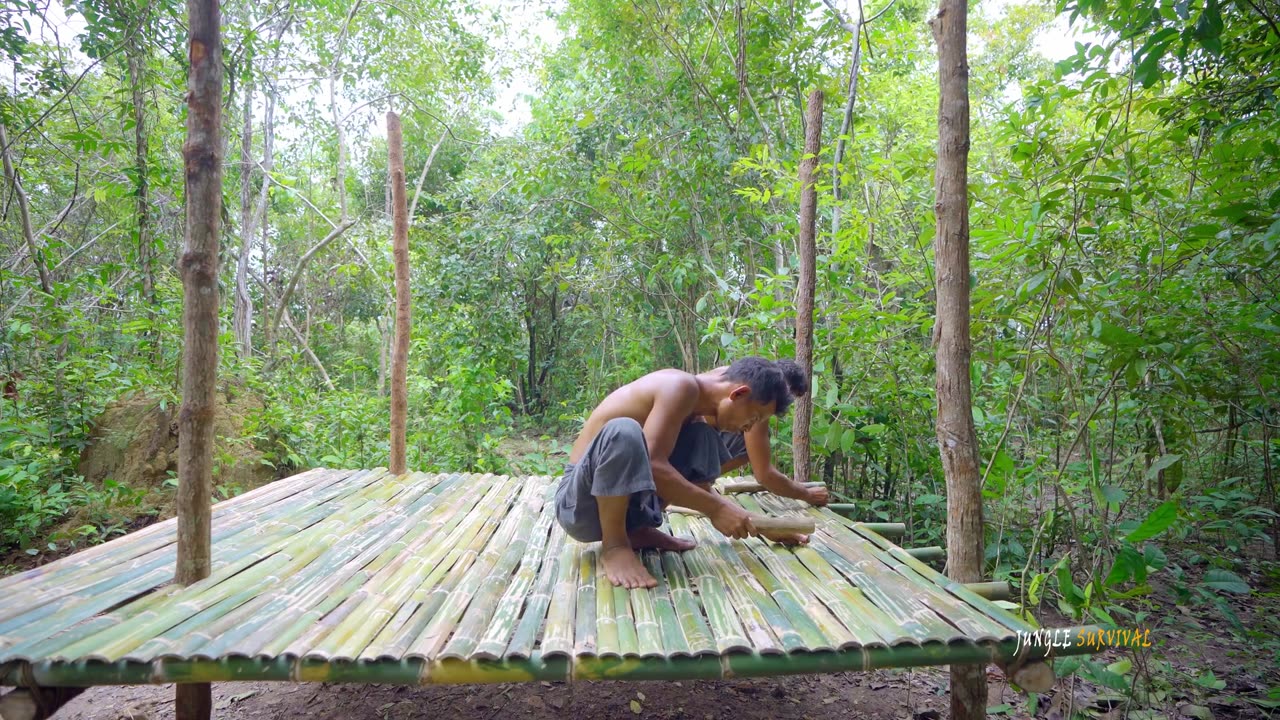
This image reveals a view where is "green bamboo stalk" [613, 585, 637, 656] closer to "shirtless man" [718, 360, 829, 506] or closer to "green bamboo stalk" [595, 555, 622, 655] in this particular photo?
"green bamboo stalk" [595, 555, 622, 655]

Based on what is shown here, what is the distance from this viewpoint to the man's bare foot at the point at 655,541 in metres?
2.32

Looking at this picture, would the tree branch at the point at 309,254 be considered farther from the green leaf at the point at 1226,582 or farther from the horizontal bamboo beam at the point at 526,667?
the green leaf at the point at 1226,582

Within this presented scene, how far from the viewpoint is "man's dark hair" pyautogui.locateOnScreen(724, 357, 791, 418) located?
2191 mm

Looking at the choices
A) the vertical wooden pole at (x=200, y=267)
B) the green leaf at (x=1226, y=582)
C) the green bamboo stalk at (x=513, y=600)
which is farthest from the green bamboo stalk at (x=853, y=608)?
the vertical wooden pole at (x=200, y=267)

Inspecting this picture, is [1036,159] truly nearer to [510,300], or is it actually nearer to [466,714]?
[466,714]

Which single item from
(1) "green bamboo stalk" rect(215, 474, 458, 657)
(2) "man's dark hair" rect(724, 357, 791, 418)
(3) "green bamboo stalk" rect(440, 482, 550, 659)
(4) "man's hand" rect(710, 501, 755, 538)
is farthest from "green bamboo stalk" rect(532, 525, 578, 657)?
(2) "man's dark hair" rect(724, 357, 791, 418)

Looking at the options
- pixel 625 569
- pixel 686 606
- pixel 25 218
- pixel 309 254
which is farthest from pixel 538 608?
pixel 309 254

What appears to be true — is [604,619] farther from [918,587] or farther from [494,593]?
[918,587]

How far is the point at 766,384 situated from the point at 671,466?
429mm

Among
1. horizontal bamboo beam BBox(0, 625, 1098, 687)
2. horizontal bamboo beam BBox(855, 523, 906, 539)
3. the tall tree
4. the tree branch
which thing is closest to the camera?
horizontal bamboo beam BBox(0, 625, 1098, 687)

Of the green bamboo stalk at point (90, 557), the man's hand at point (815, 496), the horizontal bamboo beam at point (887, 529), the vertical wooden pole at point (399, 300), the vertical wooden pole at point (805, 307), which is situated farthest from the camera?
the vertical wooden pole at point (399, 300)

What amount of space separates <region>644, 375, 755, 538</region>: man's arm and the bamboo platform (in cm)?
18

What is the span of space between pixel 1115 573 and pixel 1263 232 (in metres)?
1.27

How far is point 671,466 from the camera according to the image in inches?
84.4
